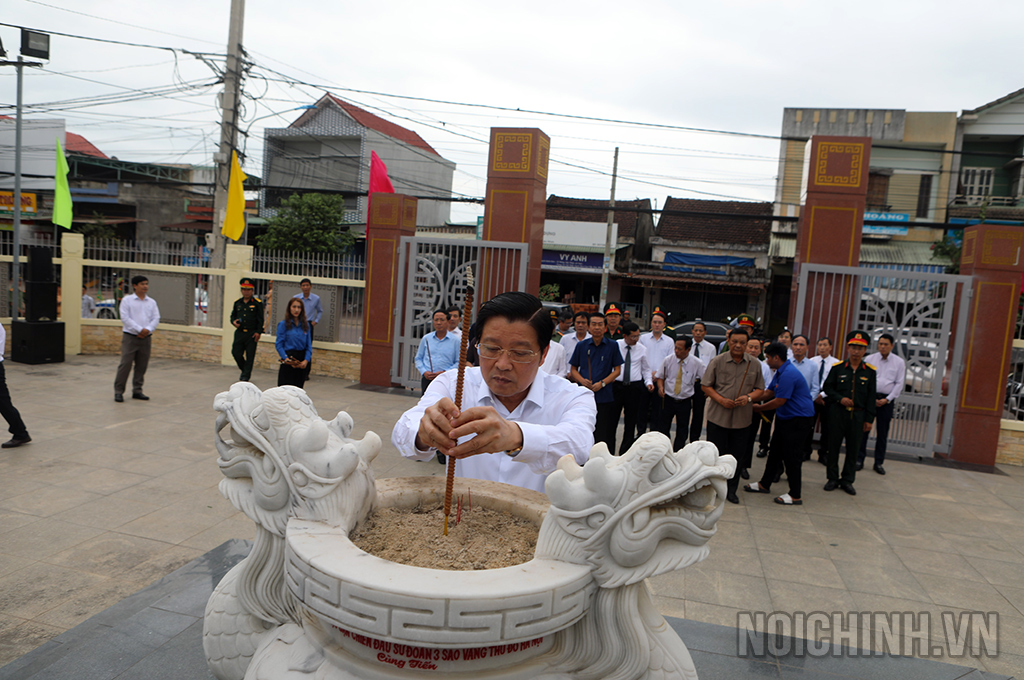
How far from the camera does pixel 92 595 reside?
3.07 metres

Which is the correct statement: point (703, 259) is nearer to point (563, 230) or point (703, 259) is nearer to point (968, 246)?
point (563, 230)

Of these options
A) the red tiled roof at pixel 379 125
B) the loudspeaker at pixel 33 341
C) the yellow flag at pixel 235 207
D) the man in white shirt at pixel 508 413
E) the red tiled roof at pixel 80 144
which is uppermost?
the red tiled roof at pixel 379 125

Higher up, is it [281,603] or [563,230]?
[563,230]

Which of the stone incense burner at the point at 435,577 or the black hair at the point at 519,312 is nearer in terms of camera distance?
the stone incense burner at the point at 435,577

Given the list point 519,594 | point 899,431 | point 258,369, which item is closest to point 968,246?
point 899,431

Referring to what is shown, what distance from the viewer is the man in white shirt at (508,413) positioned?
62.2 inches

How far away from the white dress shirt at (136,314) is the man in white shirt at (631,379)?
204 inches

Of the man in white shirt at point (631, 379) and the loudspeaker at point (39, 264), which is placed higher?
the loudspeaker at point (39, 264)

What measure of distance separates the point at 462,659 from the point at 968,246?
7.69 meters

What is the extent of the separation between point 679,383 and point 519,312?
467 cm

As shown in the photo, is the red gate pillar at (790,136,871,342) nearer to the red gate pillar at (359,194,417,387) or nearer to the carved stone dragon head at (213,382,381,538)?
the red gate pillar at (359,194,417,387)

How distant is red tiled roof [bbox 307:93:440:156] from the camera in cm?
2341

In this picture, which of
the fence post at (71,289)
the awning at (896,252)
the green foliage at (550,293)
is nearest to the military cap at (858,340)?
the fence post at (71,289)

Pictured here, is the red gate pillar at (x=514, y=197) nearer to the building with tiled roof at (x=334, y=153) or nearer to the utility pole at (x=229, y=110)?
the utility pole at (x=229, y=110)
